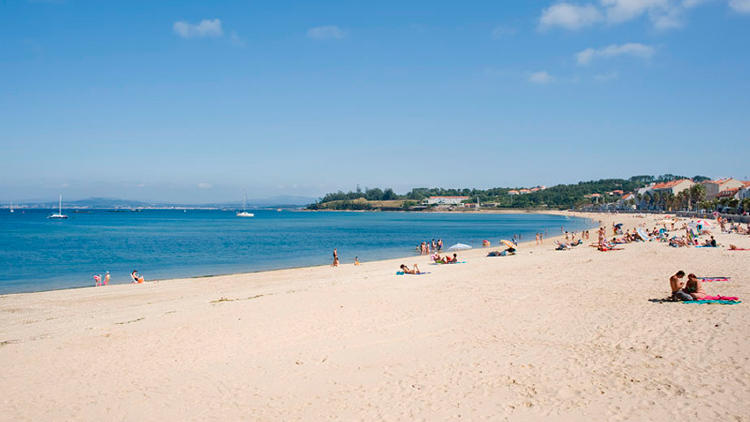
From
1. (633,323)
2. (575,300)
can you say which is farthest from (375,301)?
(633,323)

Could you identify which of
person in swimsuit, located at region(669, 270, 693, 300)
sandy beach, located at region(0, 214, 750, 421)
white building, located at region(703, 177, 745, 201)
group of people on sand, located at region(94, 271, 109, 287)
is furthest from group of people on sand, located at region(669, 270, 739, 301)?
white building, located at region(703, 177, 745, 201)

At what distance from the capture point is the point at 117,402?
691 centimetres

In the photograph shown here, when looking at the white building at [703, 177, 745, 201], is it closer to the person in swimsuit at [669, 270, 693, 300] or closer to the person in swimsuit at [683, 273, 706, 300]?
the person in swimsuit at [683, 273, 706, 300]

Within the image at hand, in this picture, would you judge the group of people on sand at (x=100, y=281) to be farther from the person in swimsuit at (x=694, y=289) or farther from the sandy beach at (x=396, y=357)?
the person in swimsuit at (x=694, y=289)

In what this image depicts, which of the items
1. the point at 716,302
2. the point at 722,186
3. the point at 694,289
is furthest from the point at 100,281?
the point at 722,186

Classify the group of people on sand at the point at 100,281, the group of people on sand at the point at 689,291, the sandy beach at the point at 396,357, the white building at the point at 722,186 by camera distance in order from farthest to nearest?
1. the white building at the point at 722,186
2. the group of people on sand at the point at 100,281
3. the group of people on sand at the point at 689,291
4. the sandy beach at the point at 396,357

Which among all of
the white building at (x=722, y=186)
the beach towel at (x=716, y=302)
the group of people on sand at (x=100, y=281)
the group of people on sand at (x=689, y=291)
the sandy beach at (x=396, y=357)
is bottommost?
the group of people on sand at (x=100, y=281)

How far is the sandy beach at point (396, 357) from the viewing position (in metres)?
6.32

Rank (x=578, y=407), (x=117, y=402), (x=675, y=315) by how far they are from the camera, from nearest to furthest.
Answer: (x=578, y=407), (x=117, y=402), (x=675, y=315)

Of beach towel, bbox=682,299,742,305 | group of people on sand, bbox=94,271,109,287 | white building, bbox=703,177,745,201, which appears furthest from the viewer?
white building, bbox=703,177,745,201

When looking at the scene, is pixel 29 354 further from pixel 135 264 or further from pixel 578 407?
pixel 135 264

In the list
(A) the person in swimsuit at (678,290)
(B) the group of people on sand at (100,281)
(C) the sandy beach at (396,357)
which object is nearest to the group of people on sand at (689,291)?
(A) the person in swimsuit at (678,290)

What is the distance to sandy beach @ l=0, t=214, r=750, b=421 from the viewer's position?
6.32 meters

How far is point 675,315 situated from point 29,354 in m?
13.5
